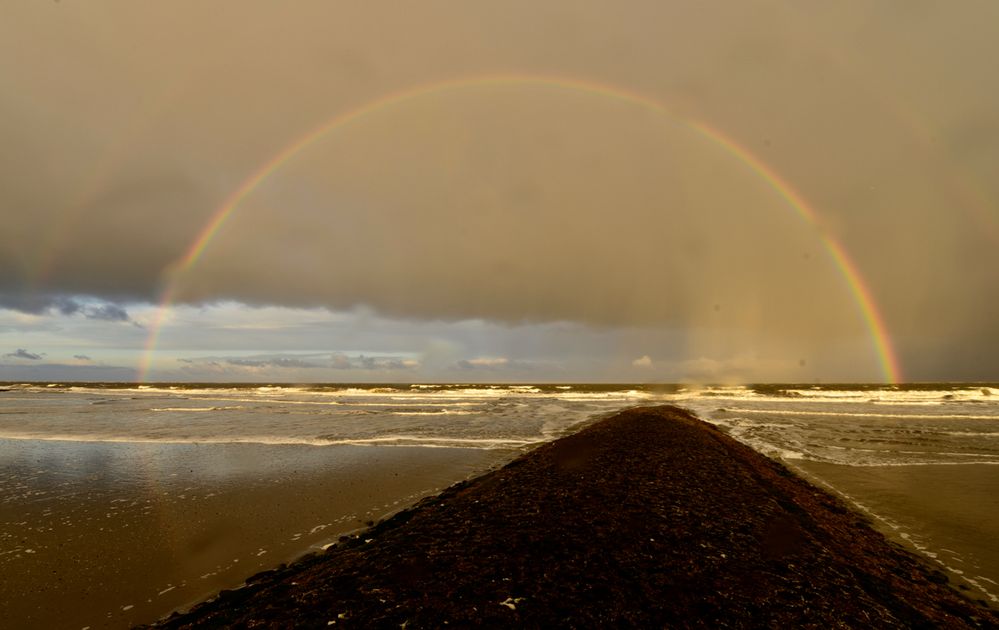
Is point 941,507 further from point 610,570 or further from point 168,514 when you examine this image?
point 168,514

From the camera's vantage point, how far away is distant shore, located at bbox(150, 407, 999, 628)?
27.1 feet

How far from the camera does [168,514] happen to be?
16094 mm

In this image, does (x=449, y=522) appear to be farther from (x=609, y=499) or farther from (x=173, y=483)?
(x=173, y=483)

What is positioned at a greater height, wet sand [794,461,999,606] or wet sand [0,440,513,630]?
wet sand [0,440,513,630]

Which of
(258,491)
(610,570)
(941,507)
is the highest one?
(610,570)

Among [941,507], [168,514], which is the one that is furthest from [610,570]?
[941,507]

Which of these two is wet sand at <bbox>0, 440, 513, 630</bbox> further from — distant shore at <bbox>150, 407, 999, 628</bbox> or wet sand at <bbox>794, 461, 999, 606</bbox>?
wet sand at <bbox>794, 461, 999, 606</bbox>

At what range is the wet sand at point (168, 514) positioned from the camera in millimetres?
10258

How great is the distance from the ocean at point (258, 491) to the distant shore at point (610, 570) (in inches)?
68.7

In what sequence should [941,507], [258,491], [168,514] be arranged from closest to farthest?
[168,514]
[941,507]
[258,491]

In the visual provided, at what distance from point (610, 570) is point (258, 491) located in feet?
51.2

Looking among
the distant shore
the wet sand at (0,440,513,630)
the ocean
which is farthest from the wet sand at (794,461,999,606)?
the wet sand at (0,440,513,630)

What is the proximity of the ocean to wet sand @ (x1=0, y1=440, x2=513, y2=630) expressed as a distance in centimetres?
6

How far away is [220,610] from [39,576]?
19.7 ft
